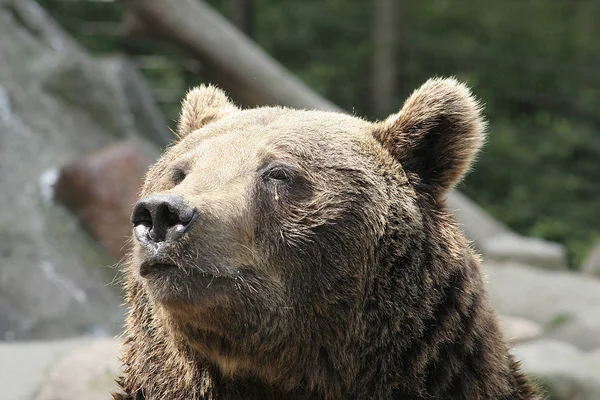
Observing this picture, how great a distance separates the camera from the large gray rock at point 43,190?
8.09 metres

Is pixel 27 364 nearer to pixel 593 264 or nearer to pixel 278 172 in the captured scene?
pixel 278 172

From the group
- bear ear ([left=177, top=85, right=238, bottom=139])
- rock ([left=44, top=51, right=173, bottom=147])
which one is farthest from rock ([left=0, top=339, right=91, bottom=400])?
rock ([left=44, top=51, right=173, bottom=147])

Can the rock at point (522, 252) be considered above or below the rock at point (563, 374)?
above

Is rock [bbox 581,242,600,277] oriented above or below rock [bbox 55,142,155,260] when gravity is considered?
below

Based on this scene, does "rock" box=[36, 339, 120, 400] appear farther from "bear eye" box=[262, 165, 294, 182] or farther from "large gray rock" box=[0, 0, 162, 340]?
"bear eye" box=[262, 165, 294, 182]

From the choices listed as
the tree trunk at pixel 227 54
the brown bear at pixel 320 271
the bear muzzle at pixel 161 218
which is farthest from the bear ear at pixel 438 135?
the tree trunk at pixel 227 54

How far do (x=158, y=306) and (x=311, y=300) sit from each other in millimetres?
550

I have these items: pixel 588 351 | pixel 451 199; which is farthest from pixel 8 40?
pixel 588 351

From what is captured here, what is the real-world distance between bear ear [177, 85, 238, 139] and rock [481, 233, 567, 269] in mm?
6249

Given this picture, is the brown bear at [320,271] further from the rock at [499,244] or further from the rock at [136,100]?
the rock at [136,100]

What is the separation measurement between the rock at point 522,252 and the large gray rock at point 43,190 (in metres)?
3.98

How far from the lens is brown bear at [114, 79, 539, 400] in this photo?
3264 mm

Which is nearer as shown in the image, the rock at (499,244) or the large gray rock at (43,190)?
the large gray rock at (43,190)

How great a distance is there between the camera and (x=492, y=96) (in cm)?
1452
